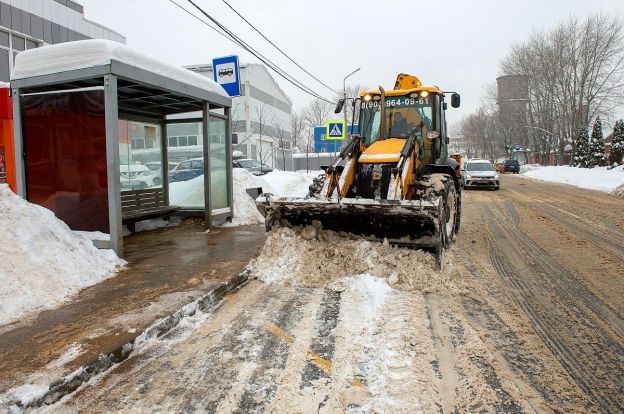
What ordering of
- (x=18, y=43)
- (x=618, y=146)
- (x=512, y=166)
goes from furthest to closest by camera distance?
(x=512, y=166) → (x=618, y=146) → (x=18, y=43)

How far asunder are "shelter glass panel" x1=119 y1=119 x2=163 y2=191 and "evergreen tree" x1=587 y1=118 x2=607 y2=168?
4265 centimetres

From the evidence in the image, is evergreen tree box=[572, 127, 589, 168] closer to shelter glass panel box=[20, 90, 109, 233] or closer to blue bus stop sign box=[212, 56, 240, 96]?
blue bus stop sign box=[212, 56, 240, 96]

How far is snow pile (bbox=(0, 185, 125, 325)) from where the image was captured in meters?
4.83

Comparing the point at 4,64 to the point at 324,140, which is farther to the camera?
the point at 324,140

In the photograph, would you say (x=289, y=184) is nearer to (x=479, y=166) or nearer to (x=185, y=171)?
(x=185, y=171)

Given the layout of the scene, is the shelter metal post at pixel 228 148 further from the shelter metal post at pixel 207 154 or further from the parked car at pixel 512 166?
the parked car at pixel 512 166

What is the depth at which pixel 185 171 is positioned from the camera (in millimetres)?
11055

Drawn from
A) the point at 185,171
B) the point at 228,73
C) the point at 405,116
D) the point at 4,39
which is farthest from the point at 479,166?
the point at 4,39

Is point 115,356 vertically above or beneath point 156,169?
beneath

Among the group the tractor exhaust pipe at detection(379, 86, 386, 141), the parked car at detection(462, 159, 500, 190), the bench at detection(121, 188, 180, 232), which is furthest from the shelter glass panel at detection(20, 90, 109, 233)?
the parked car at detection(462, 159, 500, 190)

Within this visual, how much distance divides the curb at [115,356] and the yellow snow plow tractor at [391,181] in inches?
76.4

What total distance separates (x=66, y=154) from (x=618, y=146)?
1551 inches

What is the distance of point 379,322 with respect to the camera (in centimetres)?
441

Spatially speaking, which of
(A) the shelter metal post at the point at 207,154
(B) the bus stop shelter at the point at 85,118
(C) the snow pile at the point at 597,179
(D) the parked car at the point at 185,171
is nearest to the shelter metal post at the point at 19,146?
(B) the bus stop shelter at the point at 85,118
